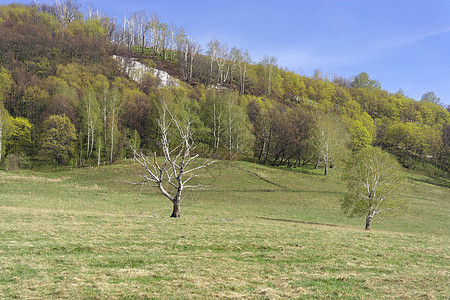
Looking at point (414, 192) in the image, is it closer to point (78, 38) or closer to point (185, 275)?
point (185, 275)

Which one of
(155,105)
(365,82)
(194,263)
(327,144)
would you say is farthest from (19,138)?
(365,82)

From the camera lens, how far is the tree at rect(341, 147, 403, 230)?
3158 cm

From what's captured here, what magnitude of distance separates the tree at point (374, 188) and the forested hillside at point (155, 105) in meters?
21.8

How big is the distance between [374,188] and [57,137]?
205ft

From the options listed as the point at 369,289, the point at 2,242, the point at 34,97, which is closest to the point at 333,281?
the point at 369,289

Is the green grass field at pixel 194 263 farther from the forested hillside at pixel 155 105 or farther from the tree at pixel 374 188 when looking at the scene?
the forested hillside at pixel 155 105

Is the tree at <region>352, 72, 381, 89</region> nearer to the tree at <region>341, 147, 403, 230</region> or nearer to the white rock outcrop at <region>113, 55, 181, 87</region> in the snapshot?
the white rock outcrop at <region>113, 55, 181, 87</region>

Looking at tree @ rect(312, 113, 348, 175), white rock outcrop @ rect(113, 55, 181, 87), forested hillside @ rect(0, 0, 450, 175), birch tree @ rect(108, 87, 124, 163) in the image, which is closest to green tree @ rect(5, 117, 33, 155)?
forested hillside @ rect(0, 0, 450, 175)

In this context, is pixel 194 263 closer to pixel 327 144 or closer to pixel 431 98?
pixel 327 144

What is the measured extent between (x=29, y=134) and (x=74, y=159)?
41.9 feet

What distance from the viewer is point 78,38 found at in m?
119

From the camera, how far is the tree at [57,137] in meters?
63.0

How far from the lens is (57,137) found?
6366 centimetres

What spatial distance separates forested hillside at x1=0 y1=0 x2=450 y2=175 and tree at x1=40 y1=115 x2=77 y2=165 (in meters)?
0.26
